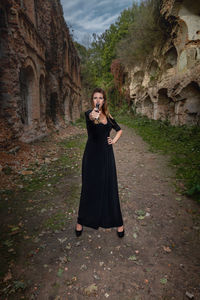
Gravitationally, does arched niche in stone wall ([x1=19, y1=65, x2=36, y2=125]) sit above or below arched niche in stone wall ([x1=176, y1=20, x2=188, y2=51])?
below

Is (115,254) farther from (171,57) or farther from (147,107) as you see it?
(147,107)

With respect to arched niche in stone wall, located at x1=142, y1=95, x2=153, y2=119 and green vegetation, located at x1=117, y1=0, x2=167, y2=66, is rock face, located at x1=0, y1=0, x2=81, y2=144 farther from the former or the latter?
arched niche in stone wall, located at x1=142, y1=95, x2=153, y2=119

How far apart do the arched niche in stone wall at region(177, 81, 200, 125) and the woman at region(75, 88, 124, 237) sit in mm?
8418

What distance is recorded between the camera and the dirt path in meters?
1.95

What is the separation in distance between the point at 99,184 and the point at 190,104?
935cm

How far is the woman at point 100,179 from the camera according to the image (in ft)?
8.18

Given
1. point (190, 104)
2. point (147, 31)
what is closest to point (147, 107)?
point (147, 31)

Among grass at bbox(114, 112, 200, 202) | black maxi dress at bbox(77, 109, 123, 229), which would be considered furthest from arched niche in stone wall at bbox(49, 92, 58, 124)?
black maxi dress at bbox(77, 109, 123, 229)

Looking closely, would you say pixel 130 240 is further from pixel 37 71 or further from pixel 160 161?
pixel 37 71

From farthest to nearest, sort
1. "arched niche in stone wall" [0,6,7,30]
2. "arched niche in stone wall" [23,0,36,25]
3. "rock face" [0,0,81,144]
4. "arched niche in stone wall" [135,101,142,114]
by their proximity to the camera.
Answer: "arched niche in stone wall" [135,101,142,114] < "arched niche in stone wall" [23,0,36,25] < "rock face" [0,0,81,144] < "arched niche in stone wall" [0,6,7,30]

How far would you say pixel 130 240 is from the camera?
2.70 metres

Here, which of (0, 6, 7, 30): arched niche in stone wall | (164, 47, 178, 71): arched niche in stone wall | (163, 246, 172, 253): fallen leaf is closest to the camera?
(163, 246, 172, 253): fallen leaf

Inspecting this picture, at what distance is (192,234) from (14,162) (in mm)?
5272

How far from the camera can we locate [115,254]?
2443mm
